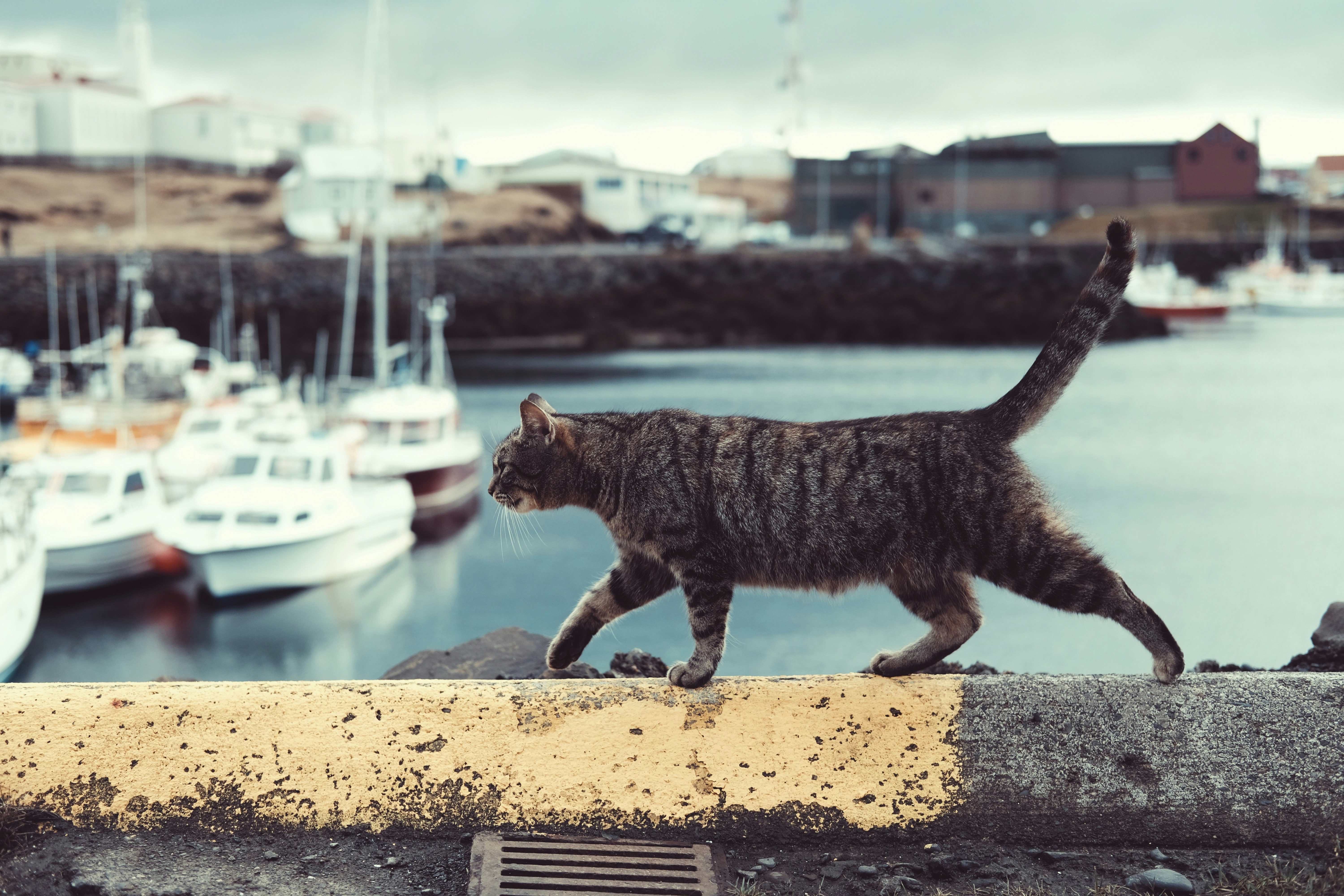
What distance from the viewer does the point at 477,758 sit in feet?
11.4

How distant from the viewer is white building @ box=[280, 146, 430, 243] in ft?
102

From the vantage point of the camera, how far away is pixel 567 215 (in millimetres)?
77875

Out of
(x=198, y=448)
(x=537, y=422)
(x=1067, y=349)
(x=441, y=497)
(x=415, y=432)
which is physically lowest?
(x=441, y=497)

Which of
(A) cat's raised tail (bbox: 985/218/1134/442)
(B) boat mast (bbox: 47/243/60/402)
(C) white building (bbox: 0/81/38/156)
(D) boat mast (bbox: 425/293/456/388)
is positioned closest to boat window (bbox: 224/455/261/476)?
(D) boat mast (bbox: 425/293/456/388)

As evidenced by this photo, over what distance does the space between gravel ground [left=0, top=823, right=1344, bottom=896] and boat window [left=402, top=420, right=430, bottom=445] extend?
73.9ft

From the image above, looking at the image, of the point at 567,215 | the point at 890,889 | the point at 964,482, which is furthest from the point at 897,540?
the point at 567,215

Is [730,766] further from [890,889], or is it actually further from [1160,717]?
[1160,717]

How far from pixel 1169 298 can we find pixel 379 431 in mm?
54214

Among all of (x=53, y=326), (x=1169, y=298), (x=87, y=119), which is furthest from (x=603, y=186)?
(x=53, y=326)

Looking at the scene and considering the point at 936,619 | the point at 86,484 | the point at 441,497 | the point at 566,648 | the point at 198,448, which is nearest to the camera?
the point at 936,619

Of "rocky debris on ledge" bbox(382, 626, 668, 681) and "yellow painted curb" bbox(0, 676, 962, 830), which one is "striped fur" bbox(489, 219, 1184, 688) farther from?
"rocky debris on ledge" bbox(382, 626, 668, 681)

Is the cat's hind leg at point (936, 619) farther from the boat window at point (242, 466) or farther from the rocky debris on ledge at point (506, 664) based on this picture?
the boat window at point (242, 466)

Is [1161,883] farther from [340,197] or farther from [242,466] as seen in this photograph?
[340,197]

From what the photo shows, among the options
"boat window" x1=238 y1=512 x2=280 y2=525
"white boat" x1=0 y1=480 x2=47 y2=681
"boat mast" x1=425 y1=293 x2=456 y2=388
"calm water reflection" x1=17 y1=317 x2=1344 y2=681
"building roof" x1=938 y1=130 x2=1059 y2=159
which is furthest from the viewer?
"building roof" x1=938 y1=130 x2=1059 y2=159
